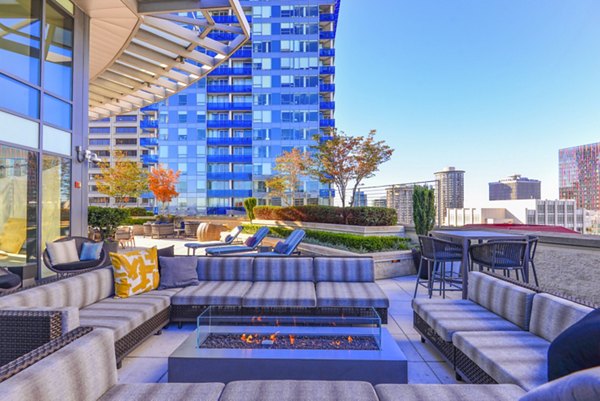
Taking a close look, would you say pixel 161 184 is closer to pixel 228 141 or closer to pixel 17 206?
pixel 228 141

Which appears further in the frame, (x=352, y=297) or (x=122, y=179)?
(x=122, y=179)

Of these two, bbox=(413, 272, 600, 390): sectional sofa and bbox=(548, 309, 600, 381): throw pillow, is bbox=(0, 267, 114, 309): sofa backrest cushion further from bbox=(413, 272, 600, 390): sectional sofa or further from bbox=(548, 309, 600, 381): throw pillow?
bbox=(548, 309, 600, 381): throw pillow

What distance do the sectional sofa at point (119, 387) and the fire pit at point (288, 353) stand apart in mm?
447

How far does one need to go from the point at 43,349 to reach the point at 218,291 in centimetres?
224

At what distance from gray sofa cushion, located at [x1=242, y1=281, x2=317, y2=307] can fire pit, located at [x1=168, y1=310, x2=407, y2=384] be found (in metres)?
0.61

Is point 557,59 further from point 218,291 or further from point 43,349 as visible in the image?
point 43,349

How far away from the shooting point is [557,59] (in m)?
10.5

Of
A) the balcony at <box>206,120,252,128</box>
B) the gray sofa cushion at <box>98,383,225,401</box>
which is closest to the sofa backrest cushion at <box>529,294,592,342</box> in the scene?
the gray sofa cushion at <box>98,383,225,401</box>

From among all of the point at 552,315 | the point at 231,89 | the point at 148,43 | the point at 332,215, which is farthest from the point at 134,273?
the point at 231,89

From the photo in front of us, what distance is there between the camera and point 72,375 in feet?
4.80

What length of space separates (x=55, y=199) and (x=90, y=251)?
62.2 inches

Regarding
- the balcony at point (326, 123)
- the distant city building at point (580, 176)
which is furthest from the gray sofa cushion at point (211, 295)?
the balcony at point (326, 123)

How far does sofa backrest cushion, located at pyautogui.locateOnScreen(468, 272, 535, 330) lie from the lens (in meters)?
2.54

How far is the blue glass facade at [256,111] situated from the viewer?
28.9 meters
